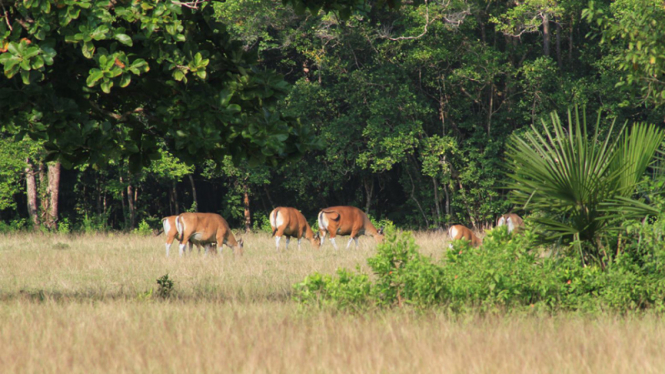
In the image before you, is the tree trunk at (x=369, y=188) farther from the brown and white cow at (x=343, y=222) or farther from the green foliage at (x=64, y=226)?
the green foliage at (x=64, y=226)

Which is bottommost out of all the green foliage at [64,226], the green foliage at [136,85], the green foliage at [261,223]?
the green foliage at [261,223]

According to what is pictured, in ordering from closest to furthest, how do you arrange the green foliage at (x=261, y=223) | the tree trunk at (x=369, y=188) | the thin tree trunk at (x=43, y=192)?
the thin tree trunk at (x=43, y=192)
the tree trunk at (x=369, y=188)
the green foliage at (x=261, y=223)

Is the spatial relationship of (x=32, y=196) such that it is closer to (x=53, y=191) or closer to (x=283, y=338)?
(x=53, y=191)

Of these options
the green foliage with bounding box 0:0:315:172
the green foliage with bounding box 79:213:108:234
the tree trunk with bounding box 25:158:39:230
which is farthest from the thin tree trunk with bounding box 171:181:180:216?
the green foliage with bounding box 0:0:315:172

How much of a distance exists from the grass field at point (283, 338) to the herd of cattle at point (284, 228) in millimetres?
8161

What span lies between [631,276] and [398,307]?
102 inches

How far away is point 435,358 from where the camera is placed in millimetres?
6559

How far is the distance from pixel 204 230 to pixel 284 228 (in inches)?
125

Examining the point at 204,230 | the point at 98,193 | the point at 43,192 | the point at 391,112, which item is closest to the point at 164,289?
the point at 204,230

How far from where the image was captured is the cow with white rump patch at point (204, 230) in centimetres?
2011

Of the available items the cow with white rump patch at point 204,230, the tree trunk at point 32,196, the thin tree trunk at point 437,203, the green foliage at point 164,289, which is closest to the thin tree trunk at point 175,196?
the tree trunk at point 32,196

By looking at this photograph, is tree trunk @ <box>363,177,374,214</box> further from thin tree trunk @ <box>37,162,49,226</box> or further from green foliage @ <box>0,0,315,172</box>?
green foliage @ <box>0,0,315,172</box>

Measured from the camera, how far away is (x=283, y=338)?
750cm

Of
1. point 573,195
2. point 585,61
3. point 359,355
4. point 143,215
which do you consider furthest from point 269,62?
point 359,355
